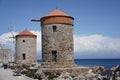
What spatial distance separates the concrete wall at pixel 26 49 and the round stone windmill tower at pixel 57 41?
475 inches

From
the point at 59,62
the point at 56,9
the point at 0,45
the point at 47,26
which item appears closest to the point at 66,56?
the point at 59,62

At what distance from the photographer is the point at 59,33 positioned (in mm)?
26203

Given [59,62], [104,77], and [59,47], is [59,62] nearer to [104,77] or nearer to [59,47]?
[59,47]

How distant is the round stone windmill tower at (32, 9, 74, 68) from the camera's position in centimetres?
2619

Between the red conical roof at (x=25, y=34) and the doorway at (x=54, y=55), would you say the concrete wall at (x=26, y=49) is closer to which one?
the red conical roof at (x=25, y=34)

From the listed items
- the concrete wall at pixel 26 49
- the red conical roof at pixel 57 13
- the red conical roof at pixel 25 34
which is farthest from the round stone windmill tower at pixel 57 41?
the red conical roof at pixel 25 34

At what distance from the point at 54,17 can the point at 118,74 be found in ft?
43.4

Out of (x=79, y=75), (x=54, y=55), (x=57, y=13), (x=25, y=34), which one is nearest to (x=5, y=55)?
(x=25, y=34)

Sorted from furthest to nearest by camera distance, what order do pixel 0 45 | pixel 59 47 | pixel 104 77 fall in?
pixel 0 45
pixel 59 47
pixel 104 77

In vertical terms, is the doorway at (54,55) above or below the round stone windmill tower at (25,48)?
below

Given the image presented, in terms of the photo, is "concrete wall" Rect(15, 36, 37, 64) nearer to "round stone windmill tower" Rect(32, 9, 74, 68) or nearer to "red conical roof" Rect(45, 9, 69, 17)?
"round stone windmill tower" Rect(32, 9, 74, 68)

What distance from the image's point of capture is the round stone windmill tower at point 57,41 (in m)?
26.2

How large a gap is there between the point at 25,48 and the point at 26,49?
0.71 feet

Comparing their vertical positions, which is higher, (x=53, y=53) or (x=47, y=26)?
(x=47, y=26)
